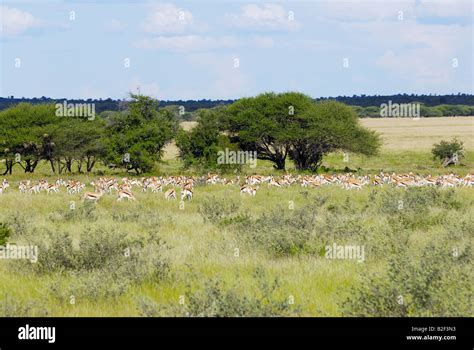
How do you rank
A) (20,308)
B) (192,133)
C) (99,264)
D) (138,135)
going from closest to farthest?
(20,308)
(99,264)
(138,135)
(192,133)

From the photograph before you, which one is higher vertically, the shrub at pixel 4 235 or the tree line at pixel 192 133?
the tree line at pixel 192 133

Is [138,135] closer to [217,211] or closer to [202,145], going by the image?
[202,145]

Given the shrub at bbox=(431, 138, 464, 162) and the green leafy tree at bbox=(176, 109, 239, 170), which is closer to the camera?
the green leafy tree at bbox=(176, 109, 239, 170)

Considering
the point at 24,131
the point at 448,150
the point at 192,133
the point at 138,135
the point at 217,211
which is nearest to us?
the point at 217,211

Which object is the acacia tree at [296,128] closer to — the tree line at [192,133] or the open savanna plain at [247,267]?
the tree line at [192,133]

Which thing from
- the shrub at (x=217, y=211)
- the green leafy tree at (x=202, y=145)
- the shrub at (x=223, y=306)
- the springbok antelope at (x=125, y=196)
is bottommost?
the springbok antelope at (x=125, y=196)

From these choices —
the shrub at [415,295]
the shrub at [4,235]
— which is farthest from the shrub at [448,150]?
the shrub at [415,295]

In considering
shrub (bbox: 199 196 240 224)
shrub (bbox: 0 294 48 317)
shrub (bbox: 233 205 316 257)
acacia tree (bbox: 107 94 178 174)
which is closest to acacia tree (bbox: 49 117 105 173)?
acacia tree (bbox: 107 94 178 174)

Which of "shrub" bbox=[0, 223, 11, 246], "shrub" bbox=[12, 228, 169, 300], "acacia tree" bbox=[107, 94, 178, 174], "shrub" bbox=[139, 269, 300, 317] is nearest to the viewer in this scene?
"shrub" bbox=[139, 269, 300, 317]

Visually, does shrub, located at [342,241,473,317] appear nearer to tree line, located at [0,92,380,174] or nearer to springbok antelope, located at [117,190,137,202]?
springbok antelope, located at [117,190,137,202]
